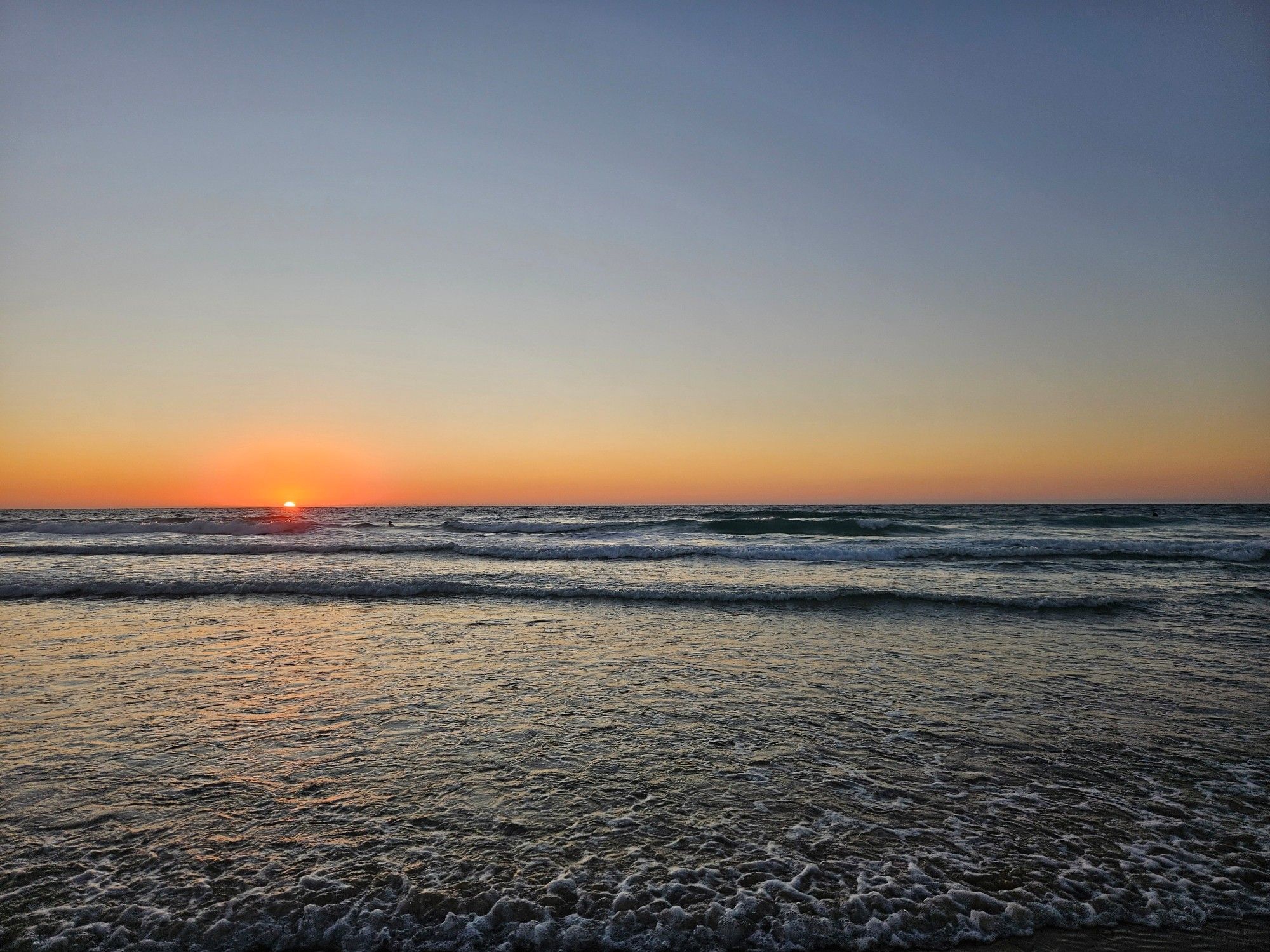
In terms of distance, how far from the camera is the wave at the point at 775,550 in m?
23.6

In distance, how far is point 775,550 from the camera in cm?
2578

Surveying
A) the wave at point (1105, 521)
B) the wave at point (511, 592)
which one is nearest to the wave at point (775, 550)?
the wave at point (511, 592)

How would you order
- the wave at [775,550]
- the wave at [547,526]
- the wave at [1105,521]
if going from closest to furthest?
the wave at [775,550] < the wave at [1105,521] < the wave at [547,526]

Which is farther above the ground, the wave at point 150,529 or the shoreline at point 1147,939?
the wave at point 150,529

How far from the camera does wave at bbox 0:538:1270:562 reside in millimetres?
23609

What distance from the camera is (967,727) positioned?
245 inches

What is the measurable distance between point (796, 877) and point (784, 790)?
3.69 feet

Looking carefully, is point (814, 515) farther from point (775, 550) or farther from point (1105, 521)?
point (775, 550)

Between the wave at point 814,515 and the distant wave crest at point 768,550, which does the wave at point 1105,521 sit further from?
the distant wave crest at point 768,550

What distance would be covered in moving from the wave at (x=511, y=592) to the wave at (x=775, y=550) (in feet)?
27.4

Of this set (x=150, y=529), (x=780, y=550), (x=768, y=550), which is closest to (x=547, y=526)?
(x=768, y=550)

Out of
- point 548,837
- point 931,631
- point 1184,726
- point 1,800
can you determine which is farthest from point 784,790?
point 931,631

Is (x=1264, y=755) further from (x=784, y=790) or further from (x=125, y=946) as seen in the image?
(x=125, y=946)

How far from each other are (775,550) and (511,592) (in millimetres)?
13682
